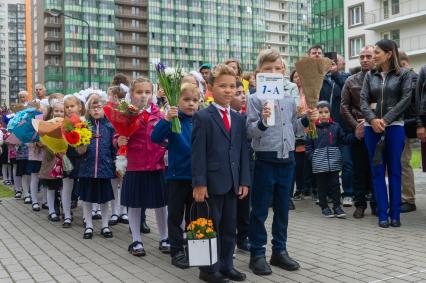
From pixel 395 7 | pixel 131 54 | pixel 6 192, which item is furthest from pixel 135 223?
pixel 131 54

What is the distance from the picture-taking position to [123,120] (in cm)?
632

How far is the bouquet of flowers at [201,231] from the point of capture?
191 inches

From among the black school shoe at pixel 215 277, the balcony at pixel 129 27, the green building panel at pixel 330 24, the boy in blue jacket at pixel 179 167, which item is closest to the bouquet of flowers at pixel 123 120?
the boy in blue jacket at pixel 179 167

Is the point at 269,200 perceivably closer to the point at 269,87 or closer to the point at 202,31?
the point at 269,87

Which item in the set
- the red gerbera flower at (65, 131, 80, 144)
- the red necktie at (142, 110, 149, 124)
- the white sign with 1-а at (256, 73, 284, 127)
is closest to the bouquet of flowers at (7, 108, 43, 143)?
the red gerbera flower at (65, 131, 80, 144)

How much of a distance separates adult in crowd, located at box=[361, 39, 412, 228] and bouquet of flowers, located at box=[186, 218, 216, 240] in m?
3.31

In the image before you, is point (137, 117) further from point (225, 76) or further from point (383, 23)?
point (383, 23)

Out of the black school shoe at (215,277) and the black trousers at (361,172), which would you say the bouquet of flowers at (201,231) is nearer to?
the black school shoe at (215,277)

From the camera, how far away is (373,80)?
302 inches

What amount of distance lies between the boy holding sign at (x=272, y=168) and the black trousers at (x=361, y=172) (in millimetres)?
2988

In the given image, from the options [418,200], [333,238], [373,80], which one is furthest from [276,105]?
[418,200]

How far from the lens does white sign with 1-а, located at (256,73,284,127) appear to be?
5.12 meters

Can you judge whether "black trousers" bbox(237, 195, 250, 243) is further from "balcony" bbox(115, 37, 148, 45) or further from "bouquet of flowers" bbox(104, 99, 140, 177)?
"balcony" bbox(115, 37, 148, 45)

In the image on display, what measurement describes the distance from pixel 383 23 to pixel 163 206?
1627 inches
